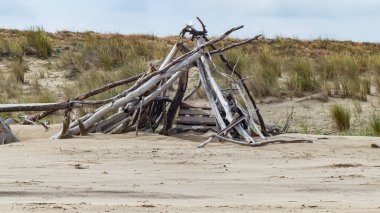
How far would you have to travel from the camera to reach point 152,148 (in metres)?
10.4

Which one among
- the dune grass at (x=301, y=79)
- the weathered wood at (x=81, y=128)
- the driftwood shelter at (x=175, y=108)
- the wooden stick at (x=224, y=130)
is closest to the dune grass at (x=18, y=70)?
the dune grass at (x=301, y=79)

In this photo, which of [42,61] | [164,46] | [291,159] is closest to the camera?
[291,159]

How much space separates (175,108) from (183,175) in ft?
13.8

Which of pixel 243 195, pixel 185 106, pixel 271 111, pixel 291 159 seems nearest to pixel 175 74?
pixel 185 106

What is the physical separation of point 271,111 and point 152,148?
6.26 metres

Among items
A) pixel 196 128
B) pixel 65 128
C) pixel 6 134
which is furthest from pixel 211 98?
pixel 6 134

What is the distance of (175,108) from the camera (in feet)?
41.3

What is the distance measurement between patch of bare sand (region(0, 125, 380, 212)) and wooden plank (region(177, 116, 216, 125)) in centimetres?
58

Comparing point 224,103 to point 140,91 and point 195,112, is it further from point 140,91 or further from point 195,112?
point 140,91

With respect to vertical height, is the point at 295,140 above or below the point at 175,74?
below

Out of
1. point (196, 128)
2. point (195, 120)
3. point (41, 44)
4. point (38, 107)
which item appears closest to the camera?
point (38, 107)

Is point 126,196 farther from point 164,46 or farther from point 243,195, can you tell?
point 164,46

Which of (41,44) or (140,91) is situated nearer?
(140,91)

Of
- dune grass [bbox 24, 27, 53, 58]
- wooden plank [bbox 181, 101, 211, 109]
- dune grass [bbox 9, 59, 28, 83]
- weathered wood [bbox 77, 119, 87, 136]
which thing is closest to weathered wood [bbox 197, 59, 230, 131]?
wooden plank [bbox 181, 101, 211, 109]
